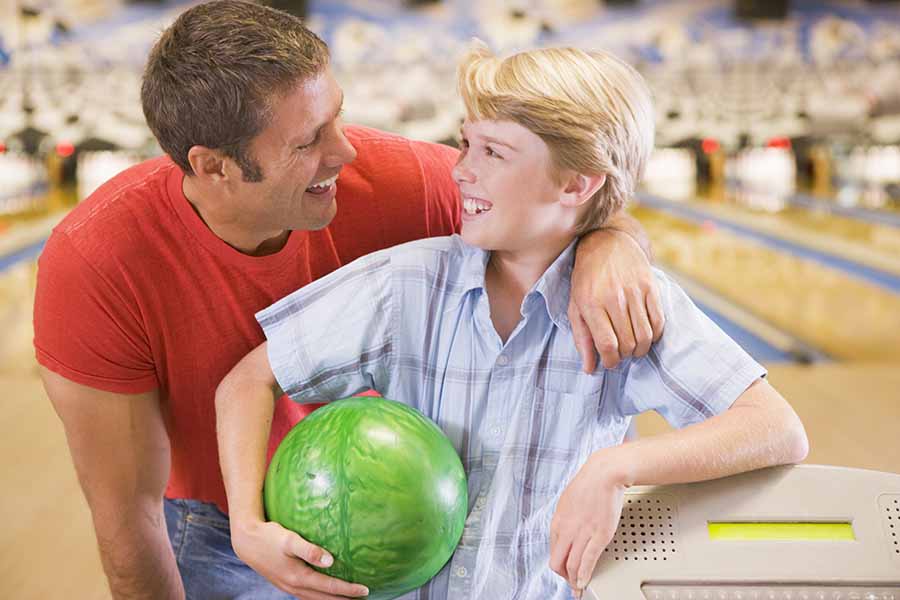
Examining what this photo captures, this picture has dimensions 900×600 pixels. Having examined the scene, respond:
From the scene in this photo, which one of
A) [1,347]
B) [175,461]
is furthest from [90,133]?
[175,461]

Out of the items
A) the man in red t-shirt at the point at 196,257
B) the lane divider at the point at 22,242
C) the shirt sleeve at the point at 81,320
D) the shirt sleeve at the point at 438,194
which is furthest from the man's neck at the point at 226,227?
the lane divider at the point at 22,242

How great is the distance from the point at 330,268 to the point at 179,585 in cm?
54

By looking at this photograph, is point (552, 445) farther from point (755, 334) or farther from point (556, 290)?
point (755, 334)

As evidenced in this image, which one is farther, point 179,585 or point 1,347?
point 1,347

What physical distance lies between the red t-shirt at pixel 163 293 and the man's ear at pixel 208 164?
60mm

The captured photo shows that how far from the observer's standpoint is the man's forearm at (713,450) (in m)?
0.90

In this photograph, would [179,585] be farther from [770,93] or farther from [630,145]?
[770,93]

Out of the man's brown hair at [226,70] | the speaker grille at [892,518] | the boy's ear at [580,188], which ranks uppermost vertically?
the man's brown hair at [226,70]

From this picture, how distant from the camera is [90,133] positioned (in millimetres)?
8781

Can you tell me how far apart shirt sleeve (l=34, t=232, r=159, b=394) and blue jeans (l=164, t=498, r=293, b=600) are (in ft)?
0.98

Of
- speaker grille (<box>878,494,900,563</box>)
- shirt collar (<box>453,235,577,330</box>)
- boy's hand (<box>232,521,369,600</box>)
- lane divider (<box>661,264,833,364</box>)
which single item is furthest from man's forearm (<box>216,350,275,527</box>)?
lane divider (<box>661,264,833,364</box>)

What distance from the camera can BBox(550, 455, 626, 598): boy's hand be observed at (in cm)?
85

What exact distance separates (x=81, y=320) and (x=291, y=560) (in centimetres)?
54

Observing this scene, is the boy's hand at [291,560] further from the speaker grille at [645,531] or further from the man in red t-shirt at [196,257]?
the man in red t-shirt at [196,257]
